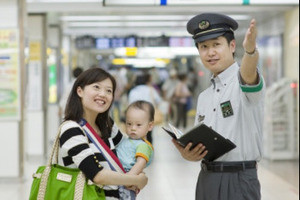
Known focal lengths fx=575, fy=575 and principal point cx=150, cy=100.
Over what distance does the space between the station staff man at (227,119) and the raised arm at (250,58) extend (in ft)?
0.32

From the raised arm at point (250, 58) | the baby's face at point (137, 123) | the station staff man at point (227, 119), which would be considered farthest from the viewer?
the baby's face at point (137, 123)

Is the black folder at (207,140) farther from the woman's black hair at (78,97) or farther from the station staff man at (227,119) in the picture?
the woman's black hair at (78,97)

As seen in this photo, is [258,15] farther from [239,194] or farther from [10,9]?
[239,194]

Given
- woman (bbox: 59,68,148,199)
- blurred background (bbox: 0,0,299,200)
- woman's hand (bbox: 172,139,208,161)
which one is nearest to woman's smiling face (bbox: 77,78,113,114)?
woman (bbox: 59,68,148,199)

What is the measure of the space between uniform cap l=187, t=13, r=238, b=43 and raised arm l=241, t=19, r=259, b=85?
284mm

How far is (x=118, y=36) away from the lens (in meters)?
15.2

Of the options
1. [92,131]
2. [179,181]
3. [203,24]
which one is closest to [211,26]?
[203,24]

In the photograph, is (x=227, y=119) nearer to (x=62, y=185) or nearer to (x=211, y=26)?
(x=211, y=26)

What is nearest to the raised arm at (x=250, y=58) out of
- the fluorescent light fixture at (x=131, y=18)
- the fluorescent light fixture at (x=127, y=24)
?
the fluorescent light fixture at (x=131, y=18)

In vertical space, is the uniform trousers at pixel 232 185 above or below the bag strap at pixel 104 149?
below

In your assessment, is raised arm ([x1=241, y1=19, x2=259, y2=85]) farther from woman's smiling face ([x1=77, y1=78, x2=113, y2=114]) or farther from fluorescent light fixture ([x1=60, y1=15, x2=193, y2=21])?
fluorescent light fixture ([x1=60, y1=15, x2=193, y2=21])

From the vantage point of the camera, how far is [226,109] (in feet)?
8.59

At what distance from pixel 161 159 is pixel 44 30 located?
3.10 m

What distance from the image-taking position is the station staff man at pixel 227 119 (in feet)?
8.54
